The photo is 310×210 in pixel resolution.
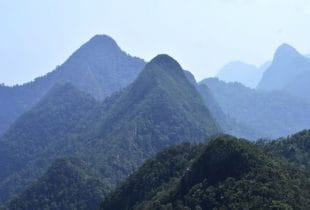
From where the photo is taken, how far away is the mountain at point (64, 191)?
74.6 m

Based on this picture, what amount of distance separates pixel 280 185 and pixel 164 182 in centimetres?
1898

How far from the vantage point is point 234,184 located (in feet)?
154

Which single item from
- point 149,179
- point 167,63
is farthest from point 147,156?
point 167,63

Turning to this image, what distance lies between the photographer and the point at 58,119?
465 feet

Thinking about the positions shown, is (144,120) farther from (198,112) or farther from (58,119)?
(58,119)

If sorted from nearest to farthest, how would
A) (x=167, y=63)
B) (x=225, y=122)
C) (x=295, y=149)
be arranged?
(x=295, y=149), (x=167, y=63), (x=225, y=122)

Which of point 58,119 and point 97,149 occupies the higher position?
point 58,119

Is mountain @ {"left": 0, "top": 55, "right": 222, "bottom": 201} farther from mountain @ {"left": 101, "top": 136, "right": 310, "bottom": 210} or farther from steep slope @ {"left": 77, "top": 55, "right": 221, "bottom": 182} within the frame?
mountain @ {"left": 101, "top": 136, "right": 310, "bottom": 210}

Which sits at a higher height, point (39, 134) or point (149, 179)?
point (39, 134)

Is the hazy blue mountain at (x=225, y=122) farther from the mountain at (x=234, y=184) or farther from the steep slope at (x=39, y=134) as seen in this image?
the mountain at (x=234, y=184)

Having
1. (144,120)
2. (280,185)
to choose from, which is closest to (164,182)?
(280,185)

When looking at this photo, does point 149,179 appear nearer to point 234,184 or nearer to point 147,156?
point 234,184

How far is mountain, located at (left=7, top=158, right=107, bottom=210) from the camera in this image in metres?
74.6

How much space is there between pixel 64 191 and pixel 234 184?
34.9 m
